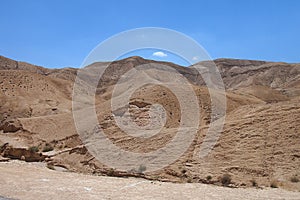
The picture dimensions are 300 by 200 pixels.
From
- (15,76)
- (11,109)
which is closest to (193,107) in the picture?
(11,109)

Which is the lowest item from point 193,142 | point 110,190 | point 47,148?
point 110,190

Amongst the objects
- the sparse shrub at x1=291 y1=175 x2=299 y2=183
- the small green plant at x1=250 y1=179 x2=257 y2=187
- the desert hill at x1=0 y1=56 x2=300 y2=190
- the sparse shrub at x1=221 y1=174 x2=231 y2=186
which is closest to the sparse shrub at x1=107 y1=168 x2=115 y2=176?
the desert hill at x1=0 y1=56 x2=300 y2=190

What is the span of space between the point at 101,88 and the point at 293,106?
58317mm

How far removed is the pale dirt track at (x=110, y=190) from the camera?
35.8ft

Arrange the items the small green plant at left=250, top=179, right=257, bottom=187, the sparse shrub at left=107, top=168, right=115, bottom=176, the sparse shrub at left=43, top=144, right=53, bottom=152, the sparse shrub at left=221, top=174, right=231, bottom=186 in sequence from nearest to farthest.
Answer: the small green plant at left=250, top=179, right=257, bottom=187 < the sparse shrub at left=221, top=174, right=231, bottom=186 < the sparse shrub at left=107, top=168, right=115, bottom=176 < the sparse shrub at left=43, top=144, right=53, bottom=152

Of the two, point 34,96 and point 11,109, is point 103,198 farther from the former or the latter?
point 34,96

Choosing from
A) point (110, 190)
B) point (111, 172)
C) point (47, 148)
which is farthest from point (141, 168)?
point (47, 148)

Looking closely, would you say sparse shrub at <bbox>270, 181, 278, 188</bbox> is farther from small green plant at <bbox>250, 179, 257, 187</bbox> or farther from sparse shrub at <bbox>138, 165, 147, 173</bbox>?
sparse shrub at <bbox>138, 165, 147, 173</bbox>

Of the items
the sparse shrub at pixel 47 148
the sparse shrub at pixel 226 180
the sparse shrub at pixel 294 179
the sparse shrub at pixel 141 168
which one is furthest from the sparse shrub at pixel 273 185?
the sparse shrub at pixel 47 148

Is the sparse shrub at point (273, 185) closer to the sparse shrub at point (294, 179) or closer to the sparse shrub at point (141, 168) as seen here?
the sparse shrub at point (294, 179)

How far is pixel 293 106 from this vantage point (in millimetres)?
17734

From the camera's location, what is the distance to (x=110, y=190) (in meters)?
11.9

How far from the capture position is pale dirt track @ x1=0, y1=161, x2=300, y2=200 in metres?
10.9

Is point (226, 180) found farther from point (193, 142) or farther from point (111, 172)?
point (111, 172)
